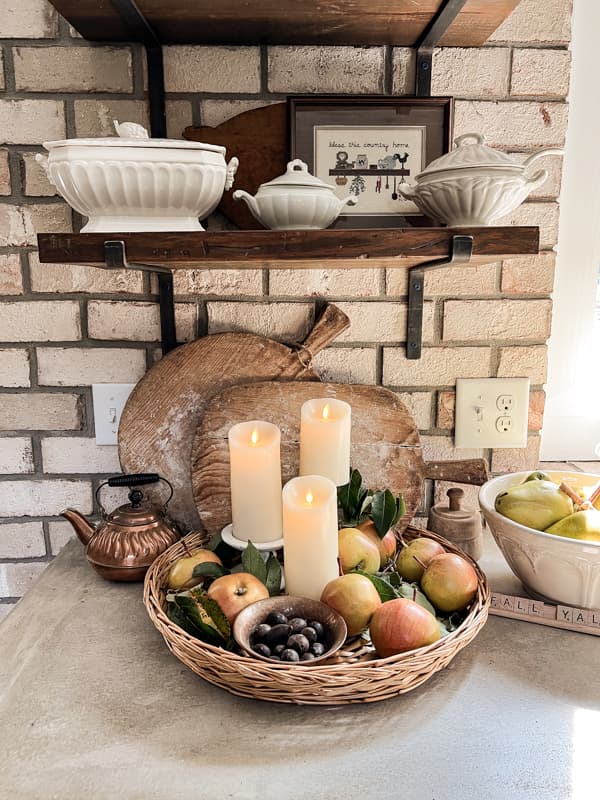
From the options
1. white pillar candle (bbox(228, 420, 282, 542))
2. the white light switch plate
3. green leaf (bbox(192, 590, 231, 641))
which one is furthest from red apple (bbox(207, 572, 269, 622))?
the white light switch plate

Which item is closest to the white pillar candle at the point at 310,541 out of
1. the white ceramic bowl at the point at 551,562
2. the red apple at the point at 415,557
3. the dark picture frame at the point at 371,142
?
the red apple at the point at 415,557

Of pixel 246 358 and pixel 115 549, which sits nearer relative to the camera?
pixel 115 549

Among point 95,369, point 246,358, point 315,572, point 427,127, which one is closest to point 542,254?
point 427,127

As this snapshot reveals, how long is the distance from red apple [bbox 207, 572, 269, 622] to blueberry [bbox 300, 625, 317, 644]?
0.08 metres

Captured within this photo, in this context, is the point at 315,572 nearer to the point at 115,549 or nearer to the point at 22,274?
the point at 115,549

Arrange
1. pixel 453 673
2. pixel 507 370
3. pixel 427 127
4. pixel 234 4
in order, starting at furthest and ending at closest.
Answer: pixel 507 370, pixel 427 127, pixel 234 4, pixel 453 673

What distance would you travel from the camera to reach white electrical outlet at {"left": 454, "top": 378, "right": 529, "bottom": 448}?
1.12m

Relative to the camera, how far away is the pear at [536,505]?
848 mm

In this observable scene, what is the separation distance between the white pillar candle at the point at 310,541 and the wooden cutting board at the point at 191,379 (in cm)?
31

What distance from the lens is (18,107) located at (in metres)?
1.04

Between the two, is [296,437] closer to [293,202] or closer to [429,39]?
[293,202]

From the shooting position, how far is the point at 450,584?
814 mm

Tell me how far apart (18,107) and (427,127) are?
26.5 inches

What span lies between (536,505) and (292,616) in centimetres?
37
